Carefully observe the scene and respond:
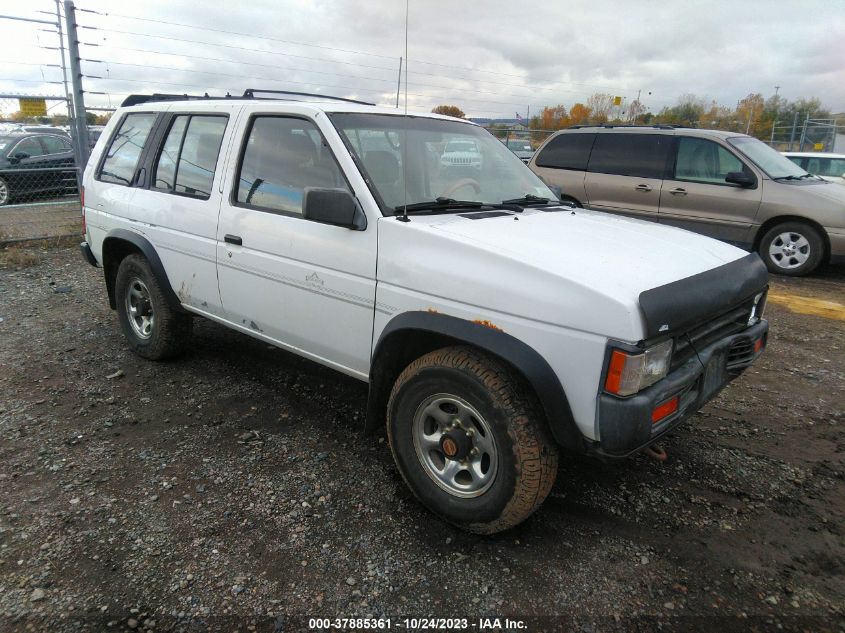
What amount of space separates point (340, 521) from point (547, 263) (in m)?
1.57

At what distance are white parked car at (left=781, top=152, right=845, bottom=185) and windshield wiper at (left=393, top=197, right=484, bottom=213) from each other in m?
10.2

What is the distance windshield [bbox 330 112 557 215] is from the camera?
308 cm

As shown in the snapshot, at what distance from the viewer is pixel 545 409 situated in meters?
2.31

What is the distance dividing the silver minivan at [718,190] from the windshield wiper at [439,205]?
5.88m

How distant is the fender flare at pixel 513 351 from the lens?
2.28 metres

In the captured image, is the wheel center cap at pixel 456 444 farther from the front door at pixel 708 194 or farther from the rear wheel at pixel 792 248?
the rear wheel at pixel 792 248

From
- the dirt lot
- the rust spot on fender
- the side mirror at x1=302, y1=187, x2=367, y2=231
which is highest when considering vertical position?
the side mirror at x1=302, y1=187, x2=367, y2=231

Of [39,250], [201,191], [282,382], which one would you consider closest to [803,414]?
[282,382]

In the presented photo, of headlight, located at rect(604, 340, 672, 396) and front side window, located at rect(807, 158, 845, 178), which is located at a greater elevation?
front side window, located at rect(807, 158, 845, 178)

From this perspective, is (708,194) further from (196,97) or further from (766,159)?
(196,97)

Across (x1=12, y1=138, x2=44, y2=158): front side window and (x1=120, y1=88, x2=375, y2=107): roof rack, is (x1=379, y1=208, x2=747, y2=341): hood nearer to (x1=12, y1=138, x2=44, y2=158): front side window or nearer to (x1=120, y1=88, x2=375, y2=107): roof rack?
(x1=120, y1=88, x2=375, y2=107): roof rack

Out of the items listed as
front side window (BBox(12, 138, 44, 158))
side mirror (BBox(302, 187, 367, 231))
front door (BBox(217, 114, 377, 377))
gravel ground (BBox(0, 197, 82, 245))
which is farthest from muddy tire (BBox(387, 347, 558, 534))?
front side window (BBox(12, 138, 44, 158))

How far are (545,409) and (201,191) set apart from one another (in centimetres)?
269

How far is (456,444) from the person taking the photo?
8.63 ft
